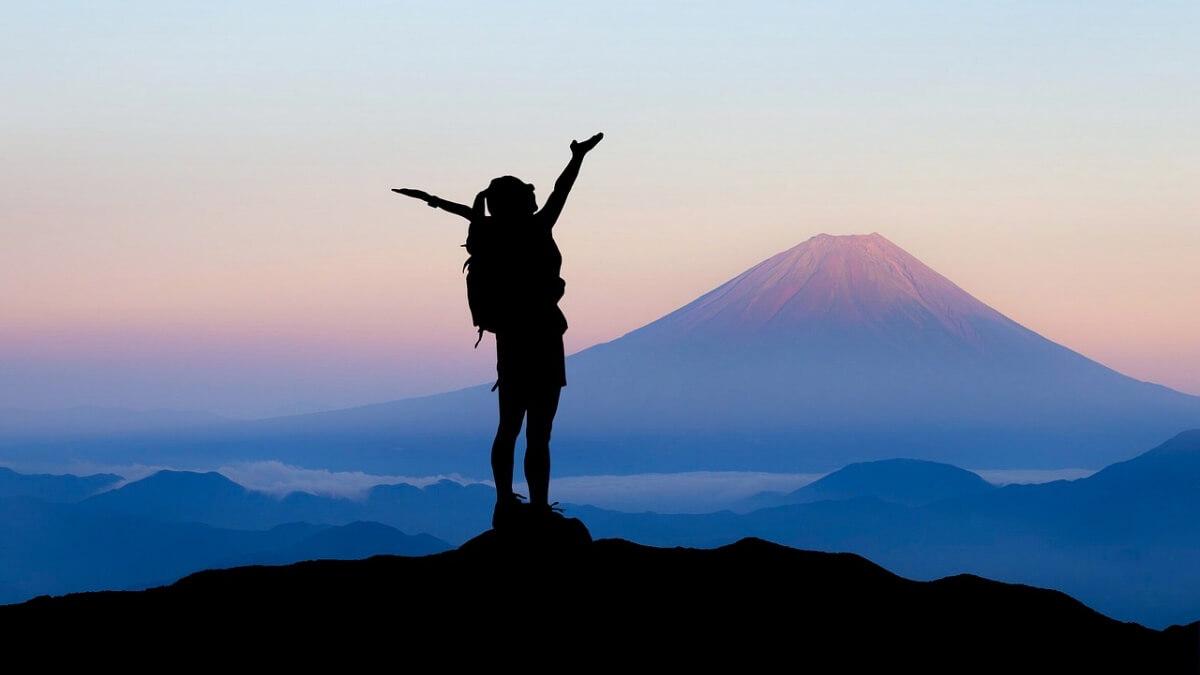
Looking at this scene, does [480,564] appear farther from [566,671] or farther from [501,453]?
[566,671]

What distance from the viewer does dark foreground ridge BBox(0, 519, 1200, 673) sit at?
32.0 ft

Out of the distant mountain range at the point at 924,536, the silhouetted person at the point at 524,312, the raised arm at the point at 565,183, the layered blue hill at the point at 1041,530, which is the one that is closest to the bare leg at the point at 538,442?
the silhouetted person at the point at 524,312

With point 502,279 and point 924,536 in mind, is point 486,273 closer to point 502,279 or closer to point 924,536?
point 502,279

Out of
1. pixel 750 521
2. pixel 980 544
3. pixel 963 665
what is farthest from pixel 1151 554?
pixel 963 665

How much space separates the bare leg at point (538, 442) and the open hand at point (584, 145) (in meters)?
1.93

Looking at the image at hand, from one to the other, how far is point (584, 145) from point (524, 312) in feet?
4.73

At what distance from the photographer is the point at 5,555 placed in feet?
545

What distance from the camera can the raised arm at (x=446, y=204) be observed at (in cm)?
1136

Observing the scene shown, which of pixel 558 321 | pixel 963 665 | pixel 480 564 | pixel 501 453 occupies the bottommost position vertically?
pixel 963 665

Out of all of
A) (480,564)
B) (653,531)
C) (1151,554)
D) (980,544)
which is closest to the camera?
(480,564)

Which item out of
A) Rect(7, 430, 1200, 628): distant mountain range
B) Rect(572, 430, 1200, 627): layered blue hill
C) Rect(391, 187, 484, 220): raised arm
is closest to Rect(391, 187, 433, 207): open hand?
Rect(391, 187, 484, 220): raised arm

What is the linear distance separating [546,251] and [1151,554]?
16206 centimetres

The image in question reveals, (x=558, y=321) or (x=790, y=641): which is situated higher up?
(x=558, y=321)

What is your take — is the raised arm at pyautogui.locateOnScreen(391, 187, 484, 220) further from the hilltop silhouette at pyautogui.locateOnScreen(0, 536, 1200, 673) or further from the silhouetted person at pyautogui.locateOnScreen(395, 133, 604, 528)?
the hilltop silhouette at pyautogui.locateOnScreen(0, 536, 1200, 673)
